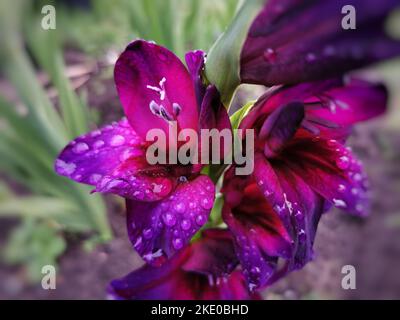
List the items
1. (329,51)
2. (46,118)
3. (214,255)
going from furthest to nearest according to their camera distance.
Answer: (46,118)
(214,255)
(329,51)

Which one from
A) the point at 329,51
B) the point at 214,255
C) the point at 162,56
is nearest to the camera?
the point at 329,51

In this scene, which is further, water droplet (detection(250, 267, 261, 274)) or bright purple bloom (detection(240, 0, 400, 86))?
water droplet (detection(250, 267, 261, 274))

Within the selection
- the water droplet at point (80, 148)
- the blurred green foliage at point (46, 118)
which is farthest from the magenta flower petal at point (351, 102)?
the blurred green foliage at point (46, 118)

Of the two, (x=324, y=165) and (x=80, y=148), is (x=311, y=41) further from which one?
(x=80, y=148)

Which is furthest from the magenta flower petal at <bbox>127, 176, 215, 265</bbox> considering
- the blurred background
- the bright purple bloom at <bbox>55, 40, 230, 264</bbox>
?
the blurred background

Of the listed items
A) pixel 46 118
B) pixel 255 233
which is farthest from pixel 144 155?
pixel 46 118

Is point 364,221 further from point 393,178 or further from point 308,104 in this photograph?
point 308,104

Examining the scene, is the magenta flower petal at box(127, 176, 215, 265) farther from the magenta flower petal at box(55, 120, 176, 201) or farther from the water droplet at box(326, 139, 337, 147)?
the water droplet at box(326, 139, 337, 147)
